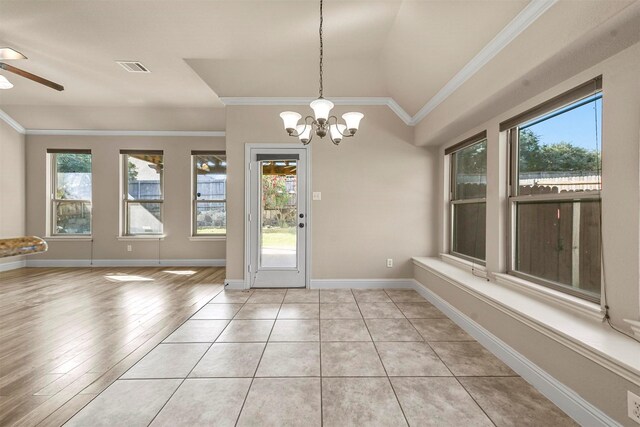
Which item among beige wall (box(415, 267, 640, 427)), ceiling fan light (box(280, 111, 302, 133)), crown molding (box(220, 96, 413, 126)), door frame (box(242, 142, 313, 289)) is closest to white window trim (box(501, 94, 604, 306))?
beige wall (box(415, 267, 640, 427))

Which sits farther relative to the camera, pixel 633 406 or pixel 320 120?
pixel 320 120

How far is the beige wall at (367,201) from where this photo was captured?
4098 mm

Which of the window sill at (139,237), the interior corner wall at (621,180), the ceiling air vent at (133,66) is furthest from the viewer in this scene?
the window sill at (139,237)

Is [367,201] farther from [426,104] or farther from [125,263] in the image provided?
[125,263]

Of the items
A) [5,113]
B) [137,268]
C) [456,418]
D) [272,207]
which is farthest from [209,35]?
[5,113]

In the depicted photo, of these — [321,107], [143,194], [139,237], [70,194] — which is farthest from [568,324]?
[70,194]

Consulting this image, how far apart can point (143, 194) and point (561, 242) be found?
691 cm

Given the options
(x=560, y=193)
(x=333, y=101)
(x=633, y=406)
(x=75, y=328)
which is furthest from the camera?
(x=333, y=101)

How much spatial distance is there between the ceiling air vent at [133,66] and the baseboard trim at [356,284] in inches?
145

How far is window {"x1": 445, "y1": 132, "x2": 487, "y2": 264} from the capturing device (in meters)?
3.10

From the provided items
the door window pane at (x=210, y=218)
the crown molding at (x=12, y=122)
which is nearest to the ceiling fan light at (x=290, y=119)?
the door window pane at (x=210, y=218)

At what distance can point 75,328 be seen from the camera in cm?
277

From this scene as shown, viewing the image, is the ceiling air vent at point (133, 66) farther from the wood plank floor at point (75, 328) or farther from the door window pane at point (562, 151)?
the door window pane at point (562, 151)

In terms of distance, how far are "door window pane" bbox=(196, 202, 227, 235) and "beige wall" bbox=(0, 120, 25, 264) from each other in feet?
11.3
